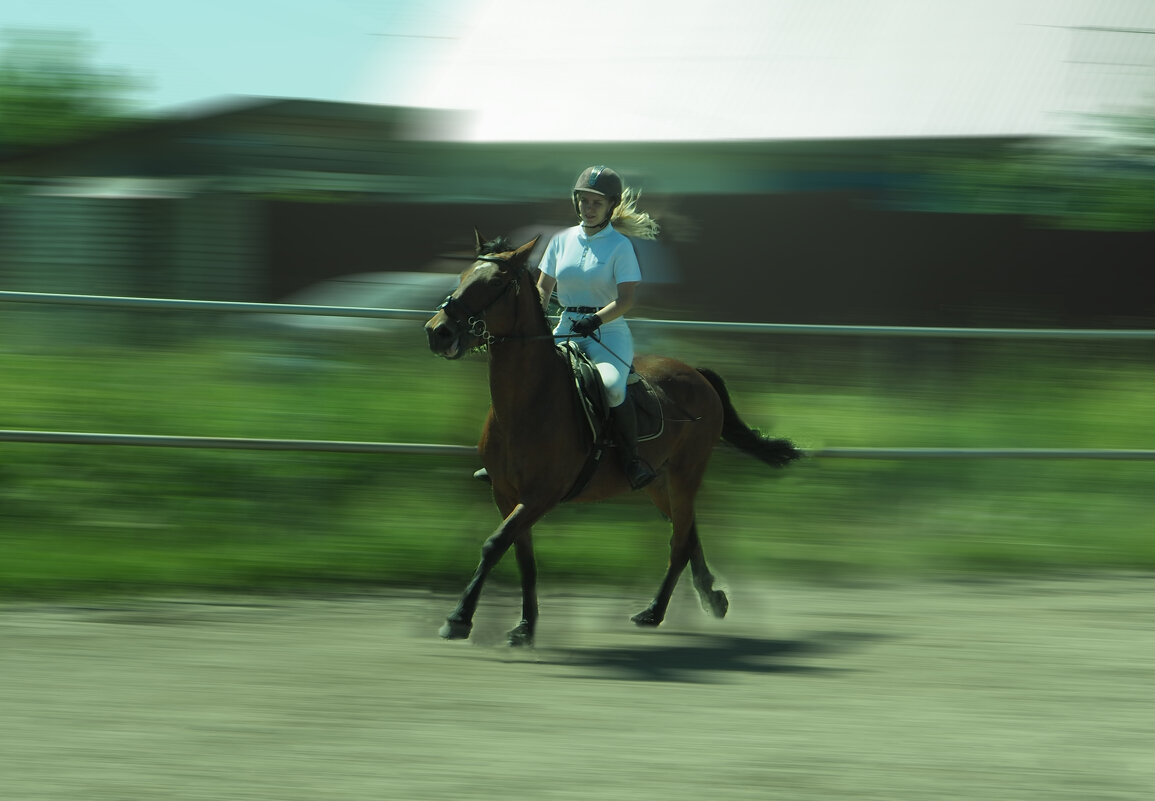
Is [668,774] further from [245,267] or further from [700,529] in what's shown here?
[245,267]

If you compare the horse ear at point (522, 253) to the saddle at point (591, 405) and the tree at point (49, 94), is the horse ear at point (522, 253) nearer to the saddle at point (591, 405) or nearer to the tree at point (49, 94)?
the saddle at point (591, 405)

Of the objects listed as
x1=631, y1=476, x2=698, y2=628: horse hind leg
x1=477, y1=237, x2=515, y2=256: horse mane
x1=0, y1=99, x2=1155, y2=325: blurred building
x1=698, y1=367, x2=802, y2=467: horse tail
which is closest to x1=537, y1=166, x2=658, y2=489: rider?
x1=477, y1=237, x2=515, y2=256: horse mane

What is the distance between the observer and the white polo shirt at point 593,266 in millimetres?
7105

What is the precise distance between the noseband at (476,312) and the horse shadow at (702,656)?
65.7 inches

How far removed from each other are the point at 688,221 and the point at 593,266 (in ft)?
42.7

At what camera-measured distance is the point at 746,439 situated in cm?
841

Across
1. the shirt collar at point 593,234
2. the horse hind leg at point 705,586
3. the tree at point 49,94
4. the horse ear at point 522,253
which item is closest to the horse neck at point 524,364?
the horse ear at point 522,253

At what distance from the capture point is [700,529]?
9.06 meters

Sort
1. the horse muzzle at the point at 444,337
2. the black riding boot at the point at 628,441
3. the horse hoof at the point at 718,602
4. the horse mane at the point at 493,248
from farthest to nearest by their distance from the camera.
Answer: the horse hoof at the point at 718,602 < the black riding boot at the point at 628,441 < the horse mane at the point at 493,248 < the horse muzzle at the point at 444,337

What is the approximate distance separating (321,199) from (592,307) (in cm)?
1456

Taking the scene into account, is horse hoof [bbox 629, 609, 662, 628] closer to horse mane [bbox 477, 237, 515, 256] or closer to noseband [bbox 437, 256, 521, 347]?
noseband [bbox 437, 256, 521, 347]

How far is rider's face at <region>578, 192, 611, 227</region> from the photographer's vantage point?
7.07 m

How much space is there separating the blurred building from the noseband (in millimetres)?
11891

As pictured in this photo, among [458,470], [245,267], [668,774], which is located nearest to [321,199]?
[245,267]
